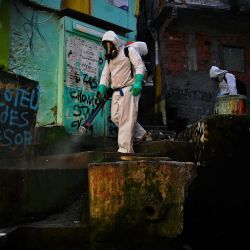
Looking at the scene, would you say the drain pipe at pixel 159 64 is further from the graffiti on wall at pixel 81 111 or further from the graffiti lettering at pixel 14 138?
the graffiti lettering at pixel 14 138

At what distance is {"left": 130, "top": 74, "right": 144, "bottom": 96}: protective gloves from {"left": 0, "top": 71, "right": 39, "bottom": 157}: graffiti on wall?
1466mm

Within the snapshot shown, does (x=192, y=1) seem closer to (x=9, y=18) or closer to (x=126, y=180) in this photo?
(x=9, y=18)

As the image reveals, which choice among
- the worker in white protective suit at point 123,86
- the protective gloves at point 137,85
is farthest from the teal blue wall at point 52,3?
the protective gloves at point 137,85

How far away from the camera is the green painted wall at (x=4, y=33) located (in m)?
8.75

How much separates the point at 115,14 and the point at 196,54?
5280 millimetres

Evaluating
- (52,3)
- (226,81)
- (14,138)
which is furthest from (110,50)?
(226,81)

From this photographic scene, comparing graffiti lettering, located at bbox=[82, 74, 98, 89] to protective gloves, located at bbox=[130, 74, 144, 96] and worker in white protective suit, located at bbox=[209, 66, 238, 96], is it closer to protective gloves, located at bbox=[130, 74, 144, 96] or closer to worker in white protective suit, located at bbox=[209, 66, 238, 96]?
worker in white protective suit, located at bbox=[209, 66, 238, 96]

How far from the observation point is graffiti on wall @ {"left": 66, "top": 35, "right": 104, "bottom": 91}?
973 cm

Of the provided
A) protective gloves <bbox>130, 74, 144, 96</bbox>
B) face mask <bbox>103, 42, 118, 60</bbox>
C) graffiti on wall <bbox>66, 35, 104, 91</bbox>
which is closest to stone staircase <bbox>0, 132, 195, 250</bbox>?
protective gloves <bbox>130, 74, 144, 96</bbox>

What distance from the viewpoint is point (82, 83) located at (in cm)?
995

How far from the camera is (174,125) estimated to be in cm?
1348

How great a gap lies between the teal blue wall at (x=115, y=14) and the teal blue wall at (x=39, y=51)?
1.20 m

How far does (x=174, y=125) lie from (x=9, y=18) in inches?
257

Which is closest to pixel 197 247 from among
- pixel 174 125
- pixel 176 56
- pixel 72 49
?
pixel 72 49
